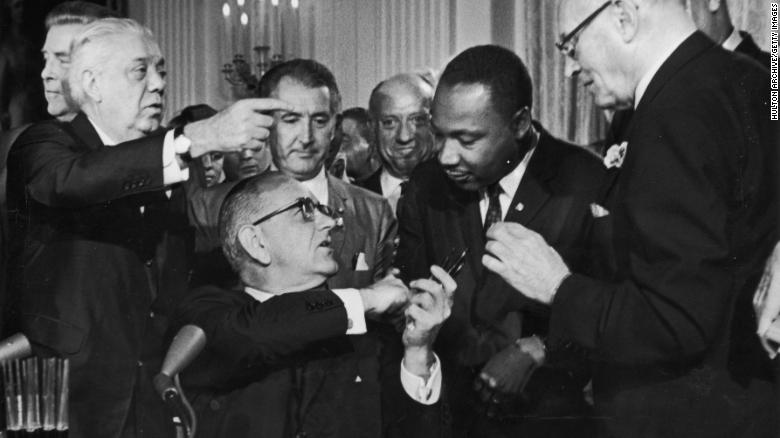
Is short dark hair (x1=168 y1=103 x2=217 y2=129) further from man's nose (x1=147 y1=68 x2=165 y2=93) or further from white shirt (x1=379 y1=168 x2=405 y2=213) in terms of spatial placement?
man's nose (x1=147 y1=68 x2=165 y2=93)

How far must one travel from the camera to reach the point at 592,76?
6.31 feet

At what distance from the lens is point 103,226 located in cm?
246

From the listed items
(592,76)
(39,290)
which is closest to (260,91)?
(39,290)

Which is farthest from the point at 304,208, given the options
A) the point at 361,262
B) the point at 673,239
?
the point at 673,239

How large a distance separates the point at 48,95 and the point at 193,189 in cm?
56

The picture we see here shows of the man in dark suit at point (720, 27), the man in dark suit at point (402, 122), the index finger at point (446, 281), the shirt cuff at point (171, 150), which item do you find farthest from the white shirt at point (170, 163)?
the man in dark suit at point (402, 122)

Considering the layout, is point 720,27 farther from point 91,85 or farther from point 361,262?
point 91,85

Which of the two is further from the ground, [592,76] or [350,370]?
[592,76]

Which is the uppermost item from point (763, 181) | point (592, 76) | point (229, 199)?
point (592, 76)

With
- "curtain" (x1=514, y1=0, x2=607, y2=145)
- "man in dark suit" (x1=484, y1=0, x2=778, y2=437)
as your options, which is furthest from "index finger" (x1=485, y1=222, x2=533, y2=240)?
"curtain" (x1=514, y1=0, x2=607, y2=145)

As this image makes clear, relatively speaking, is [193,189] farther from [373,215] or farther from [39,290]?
[39,290]

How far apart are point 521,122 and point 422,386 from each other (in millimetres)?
783

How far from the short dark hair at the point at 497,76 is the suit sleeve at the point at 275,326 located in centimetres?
71

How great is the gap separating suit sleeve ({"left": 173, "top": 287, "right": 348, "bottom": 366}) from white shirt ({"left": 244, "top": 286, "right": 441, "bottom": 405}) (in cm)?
3
